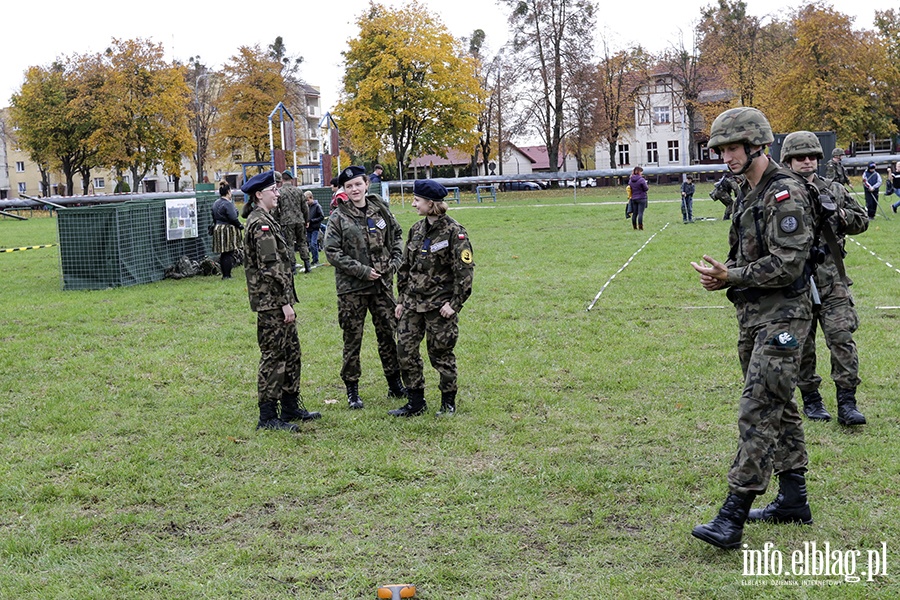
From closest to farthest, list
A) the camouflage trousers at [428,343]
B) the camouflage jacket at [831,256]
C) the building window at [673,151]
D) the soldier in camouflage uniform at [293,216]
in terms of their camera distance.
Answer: the camouflage jacket at [831,256]
the camouflage trousers at [428,343]
the soldier in camouflage uniform at [293,216]
the building window at [673,151]

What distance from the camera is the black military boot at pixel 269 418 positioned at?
23.6 ft

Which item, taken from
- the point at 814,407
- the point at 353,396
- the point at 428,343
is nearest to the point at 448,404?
the point at 428,343

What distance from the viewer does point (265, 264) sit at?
7039 mm

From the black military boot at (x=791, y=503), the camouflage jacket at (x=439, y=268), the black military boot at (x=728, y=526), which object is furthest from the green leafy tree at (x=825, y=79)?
the black military boot at (x=728, y=526)

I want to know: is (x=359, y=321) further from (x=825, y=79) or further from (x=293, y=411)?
(x=825, y=79)

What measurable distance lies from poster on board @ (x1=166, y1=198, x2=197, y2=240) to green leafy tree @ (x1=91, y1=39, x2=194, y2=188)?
4459cm

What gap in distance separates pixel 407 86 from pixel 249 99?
14513 mm

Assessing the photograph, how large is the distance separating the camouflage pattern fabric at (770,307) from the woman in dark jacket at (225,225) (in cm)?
1310

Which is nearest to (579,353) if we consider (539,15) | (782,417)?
(782,417)

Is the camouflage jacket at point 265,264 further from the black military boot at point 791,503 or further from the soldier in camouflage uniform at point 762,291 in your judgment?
the black military boot at point 791,503

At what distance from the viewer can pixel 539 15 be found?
5738 cm

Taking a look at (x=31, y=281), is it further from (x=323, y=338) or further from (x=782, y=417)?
(x=782, y=417)

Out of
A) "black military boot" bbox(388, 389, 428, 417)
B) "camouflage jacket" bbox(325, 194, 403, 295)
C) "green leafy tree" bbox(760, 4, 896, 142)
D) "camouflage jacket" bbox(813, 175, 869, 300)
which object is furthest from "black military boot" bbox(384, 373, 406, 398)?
"green leafy tree" bbox(760, 4, 896, 142)

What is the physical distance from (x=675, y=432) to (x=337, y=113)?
5448 cm
